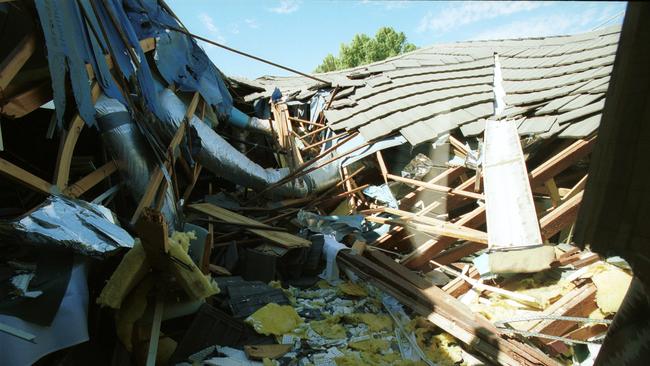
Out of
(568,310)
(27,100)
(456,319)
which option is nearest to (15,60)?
(27,100)

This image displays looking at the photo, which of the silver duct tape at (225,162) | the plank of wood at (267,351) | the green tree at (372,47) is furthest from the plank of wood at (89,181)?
the green tree at (372,47)

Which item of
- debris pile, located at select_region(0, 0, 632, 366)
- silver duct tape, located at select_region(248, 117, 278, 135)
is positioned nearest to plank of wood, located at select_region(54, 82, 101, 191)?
debris pile, located at select_region(0, 0, 632, 366)

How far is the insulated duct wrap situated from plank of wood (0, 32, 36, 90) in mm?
902

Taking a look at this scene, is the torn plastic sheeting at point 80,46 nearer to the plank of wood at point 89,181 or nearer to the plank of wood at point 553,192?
the plank of wood at point 89,181

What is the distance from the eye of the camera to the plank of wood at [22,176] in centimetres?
290

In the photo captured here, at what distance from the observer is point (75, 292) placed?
2.70 metres

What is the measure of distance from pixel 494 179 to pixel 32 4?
4.60 metres

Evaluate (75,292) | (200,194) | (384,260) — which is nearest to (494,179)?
(384,260)

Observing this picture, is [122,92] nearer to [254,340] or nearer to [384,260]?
[254,340]

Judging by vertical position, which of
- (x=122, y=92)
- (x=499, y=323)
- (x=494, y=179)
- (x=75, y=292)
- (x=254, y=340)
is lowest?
(x=499, y=323)

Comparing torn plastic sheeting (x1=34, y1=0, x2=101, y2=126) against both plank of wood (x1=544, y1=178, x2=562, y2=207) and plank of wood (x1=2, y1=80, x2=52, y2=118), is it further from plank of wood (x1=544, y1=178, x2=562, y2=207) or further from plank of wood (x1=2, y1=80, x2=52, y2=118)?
plank of wood (x1=544, y1=178, x2=562, y2=207)

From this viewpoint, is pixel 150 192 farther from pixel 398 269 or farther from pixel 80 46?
pixel 398 269

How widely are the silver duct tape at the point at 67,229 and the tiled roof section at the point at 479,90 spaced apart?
403 centimetres

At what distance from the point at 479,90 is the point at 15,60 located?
6.02 metres
